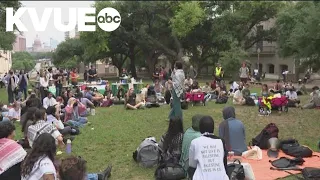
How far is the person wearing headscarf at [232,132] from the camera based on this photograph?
8.46 metres

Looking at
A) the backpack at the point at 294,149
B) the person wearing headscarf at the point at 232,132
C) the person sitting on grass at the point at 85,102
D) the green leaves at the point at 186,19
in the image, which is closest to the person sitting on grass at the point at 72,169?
the person wearing headscarf at the point at 232,132

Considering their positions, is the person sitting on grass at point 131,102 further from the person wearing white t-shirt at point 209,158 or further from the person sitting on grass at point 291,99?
the person wearing white t-shirt at point 209,158

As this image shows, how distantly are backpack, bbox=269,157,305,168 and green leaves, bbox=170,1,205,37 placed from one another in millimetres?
31056

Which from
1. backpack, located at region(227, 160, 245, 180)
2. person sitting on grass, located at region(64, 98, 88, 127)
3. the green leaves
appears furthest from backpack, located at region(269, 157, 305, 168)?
the green leaves

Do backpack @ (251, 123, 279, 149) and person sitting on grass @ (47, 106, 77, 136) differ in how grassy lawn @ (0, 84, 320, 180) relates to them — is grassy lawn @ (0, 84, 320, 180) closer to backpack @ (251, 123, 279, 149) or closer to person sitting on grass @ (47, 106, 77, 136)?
person sitting on grass @ (47, 106, 77, 136)

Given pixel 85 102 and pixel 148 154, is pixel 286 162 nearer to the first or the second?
pixel 148 154

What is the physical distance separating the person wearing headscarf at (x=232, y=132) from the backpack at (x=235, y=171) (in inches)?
68.5

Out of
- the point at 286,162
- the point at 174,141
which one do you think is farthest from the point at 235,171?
the point at 286,162

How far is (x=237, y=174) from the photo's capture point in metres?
6.62

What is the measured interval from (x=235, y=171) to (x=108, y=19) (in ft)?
127

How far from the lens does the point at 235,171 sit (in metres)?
6.61

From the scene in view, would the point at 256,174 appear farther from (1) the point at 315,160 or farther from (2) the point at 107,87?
(2) the point at 107,87

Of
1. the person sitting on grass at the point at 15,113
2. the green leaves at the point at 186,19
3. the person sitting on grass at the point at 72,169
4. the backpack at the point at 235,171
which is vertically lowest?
the backpack at the point at 235,171

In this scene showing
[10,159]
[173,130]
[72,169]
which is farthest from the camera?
[173,130]
